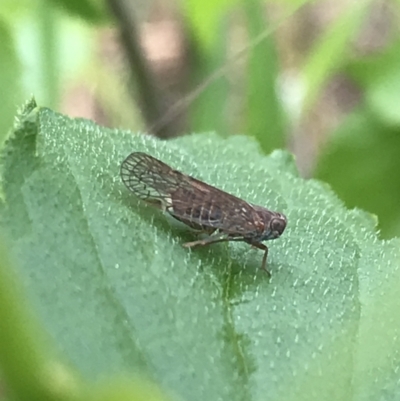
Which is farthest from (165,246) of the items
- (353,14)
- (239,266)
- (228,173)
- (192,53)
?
(192,53)

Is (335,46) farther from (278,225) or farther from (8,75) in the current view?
(278,225)

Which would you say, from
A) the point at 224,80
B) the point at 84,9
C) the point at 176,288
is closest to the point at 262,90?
the point at 224,80

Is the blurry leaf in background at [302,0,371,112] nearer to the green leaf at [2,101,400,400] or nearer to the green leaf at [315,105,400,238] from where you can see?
the green leaf at [315,105,400,238]

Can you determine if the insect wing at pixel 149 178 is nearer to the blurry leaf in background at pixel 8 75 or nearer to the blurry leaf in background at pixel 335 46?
the blurry leaf in background at pixel 8 75

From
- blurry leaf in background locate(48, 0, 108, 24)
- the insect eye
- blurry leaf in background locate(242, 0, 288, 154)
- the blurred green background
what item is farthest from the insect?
blurry leaf in background locate(242, 0, 288, 154)

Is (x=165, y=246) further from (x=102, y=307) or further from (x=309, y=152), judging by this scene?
(x=309, y=152)
